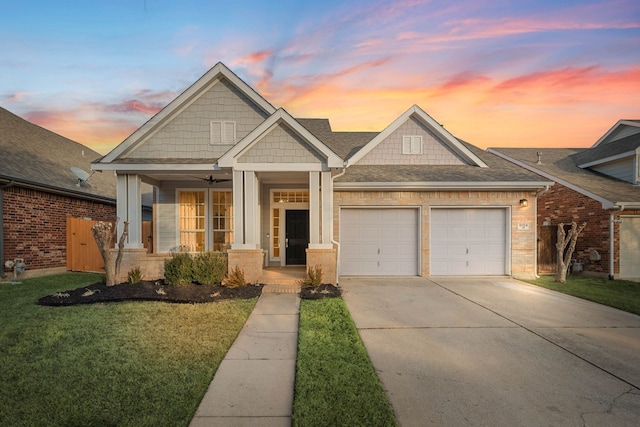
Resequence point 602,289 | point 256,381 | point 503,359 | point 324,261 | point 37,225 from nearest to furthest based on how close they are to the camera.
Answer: point 256,381 < point 503,359 < point 324,261 < point 602,289 < point 37,225

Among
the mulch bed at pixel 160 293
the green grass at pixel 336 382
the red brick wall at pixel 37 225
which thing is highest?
the red brick wall at pixel 37 225

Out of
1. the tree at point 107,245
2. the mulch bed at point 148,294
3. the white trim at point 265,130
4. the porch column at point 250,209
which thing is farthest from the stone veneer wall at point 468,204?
the tree at point 107,245

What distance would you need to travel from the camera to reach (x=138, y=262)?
9117 millimetres

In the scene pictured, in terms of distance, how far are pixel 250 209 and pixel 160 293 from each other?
309 centimetres

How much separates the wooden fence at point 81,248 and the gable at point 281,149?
7.62 meters

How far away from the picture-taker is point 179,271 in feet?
27.7

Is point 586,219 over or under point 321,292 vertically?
over

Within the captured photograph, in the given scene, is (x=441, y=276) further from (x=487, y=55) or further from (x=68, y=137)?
(x=68, y=137)

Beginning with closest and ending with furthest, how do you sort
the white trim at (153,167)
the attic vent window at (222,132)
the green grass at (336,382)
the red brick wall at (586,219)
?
the green grass at (336,382) → the white trim at (153,167) → the attic vent window at (222,132) → the red brick wall at (586,219)

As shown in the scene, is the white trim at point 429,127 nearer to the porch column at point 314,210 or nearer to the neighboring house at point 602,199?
the porch column at point 314,210

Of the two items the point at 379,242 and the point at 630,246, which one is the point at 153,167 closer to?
the point at 379,242

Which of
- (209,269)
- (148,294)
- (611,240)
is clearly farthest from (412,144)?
(148,294)

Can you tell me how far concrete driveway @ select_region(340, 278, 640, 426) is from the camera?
309 cm

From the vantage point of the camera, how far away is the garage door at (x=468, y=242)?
1091cm
